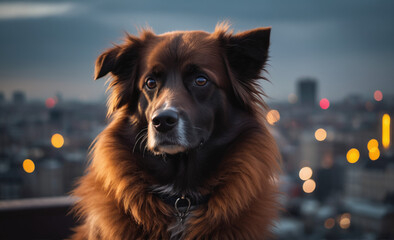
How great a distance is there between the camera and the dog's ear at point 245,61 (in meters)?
2.38

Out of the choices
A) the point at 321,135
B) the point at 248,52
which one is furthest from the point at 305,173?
the point at 248,52

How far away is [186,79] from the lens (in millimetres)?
2361

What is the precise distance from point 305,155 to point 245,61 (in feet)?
99.7

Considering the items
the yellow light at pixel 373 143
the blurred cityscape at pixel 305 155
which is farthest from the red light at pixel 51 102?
the yellow light at pixel 373 143

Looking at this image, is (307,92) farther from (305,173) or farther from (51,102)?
(51,102)

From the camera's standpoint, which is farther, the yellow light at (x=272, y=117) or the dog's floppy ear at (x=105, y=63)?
the yellow light at (x=272, y=117)

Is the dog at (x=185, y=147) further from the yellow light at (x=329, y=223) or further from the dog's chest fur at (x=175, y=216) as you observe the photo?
the yellow light at (x=329, y=223)

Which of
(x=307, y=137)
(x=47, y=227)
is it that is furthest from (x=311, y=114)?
(x=47, y=227)

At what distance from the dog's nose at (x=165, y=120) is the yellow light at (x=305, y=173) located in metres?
29.3

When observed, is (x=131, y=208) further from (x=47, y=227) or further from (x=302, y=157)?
(x=302, y=157)

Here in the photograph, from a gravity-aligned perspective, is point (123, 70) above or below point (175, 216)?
above

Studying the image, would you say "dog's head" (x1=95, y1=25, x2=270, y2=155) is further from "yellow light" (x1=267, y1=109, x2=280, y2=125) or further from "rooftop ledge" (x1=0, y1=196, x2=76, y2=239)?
"rooftop ledge" (x1=0, y1=196, x2=76, y2=239)

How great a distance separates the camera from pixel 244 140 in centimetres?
242

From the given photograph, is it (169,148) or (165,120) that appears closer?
(165,120)
